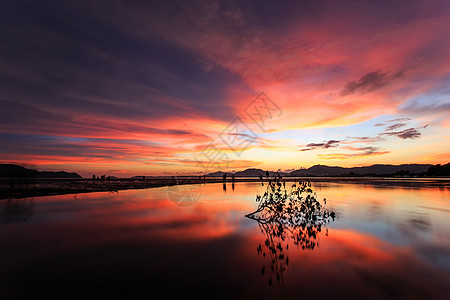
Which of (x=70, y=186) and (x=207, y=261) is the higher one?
(x=70, y=186)

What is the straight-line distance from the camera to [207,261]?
26.6 ft

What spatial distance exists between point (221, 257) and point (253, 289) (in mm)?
2589

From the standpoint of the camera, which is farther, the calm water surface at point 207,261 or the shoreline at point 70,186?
the shoreline at point 70,186

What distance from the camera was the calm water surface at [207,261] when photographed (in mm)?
6066

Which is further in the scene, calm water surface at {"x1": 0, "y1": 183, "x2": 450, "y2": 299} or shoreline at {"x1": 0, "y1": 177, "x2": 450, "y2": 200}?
shoreline at {"x1": 0, "y1": 177, "x2": 450, "y2": 200}

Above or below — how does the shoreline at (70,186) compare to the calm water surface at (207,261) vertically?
above

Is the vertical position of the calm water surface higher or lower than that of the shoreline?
lower

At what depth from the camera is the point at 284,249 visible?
9.36m

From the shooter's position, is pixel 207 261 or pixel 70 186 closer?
pixel 207 261

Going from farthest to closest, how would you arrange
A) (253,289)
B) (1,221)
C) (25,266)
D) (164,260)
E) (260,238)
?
1. (1,221)
2. (260,238)
3. (164,260)
4. (25,266)
5. (253,289)

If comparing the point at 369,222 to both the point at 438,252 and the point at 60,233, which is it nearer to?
the point at 438,252

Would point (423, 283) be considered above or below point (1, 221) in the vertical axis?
below

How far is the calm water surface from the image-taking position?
607 centimetres

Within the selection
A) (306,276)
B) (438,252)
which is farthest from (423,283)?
(438,252)
